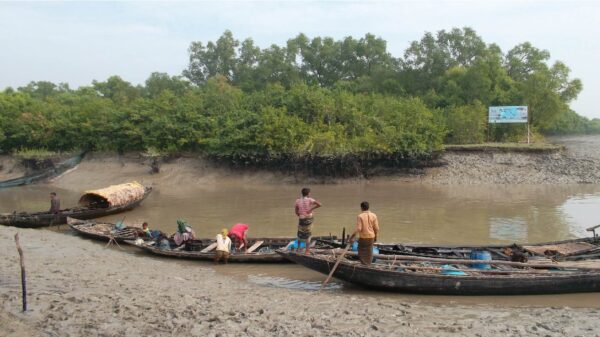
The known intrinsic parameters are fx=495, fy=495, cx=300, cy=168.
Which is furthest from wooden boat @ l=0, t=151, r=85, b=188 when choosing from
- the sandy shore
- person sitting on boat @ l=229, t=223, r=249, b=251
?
person sitting on boat @ l=229, t=223, r=249, b=251

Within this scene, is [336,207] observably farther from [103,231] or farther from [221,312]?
[221,312]

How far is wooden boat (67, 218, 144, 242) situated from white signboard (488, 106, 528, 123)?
2460 cm

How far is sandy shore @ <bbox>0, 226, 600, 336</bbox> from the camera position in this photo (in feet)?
23.3

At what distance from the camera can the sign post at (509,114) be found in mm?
31469

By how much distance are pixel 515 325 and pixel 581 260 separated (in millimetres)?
4446

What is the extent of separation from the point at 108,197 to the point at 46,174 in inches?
618

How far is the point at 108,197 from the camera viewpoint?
19906 mm

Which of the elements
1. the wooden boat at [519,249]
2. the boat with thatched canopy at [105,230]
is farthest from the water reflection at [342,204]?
the wooden boat at [519,249]

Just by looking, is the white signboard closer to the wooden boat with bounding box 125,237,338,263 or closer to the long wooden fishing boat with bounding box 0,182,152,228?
the long wooden fishing boat with bounding box 0,182,152,228

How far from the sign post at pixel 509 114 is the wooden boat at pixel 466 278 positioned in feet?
77.5

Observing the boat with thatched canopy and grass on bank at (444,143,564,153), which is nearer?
the boat with thatched canopy

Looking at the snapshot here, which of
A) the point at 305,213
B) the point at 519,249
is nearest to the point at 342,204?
the point at 519,249

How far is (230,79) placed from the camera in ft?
185

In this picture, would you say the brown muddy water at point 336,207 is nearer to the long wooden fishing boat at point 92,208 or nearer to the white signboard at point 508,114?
the long wooden fishing boat at point 92,208
